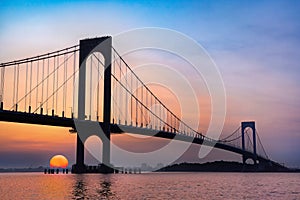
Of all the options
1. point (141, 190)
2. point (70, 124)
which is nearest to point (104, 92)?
point (70, 124)

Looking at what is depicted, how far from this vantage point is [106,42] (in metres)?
67.1

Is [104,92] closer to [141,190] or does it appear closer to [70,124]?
[70,124]

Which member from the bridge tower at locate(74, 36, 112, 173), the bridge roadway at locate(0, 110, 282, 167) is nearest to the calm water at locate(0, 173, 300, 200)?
the bridge tower at locate(74, 36, 112, 173)

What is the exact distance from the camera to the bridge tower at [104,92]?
60.4 metres

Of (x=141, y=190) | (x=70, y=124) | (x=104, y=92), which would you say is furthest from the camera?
(x=104, y=92)

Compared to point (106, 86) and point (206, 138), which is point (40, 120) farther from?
point (206, 138)

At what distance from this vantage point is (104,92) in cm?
6391

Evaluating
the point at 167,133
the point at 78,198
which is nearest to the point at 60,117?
the point at 167,133

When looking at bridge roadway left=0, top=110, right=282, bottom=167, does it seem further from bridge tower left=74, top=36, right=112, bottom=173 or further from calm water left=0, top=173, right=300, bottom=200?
calm water left=0, top=173, right=300, bottom=200

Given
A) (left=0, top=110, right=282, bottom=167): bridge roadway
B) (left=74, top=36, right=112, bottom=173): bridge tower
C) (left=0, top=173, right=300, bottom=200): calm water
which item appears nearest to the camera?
(left=0, top=173, right=300, bottom=200): calm water

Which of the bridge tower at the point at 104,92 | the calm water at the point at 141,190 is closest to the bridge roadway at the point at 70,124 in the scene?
the bridge tower at the point at 104,92

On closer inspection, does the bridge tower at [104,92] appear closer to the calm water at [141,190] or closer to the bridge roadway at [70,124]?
the bridge roadway at [70,124]

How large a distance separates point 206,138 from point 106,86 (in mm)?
28916

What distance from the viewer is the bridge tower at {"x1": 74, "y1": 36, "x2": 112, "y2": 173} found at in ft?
198
